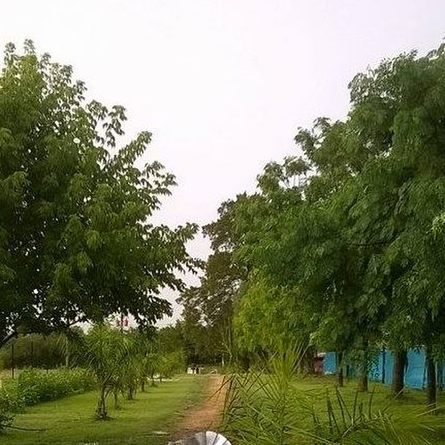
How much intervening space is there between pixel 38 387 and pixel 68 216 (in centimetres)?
1513

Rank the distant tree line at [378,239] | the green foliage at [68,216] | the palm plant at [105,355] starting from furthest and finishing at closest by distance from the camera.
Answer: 1. the palm plant at [105,355]
2. the green foliage at [68,216]
3. the distant tree line at [378,239]

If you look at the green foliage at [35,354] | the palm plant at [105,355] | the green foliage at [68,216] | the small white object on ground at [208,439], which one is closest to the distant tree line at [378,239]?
the green foliage at [68,216]

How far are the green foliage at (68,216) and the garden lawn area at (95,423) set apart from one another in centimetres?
218

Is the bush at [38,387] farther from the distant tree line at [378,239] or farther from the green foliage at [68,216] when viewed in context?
the distant tree line at [378,239]

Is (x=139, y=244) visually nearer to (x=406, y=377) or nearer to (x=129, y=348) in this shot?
(x=129, y=348)

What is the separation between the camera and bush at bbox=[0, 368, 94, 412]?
22.4 m

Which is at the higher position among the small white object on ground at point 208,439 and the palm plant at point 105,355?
the palm plant at point 105,355

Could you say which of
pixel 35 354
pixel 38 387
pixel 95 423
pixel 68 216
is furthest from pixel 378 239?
pixel 35 354

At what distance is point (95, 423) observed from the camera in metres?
17.3

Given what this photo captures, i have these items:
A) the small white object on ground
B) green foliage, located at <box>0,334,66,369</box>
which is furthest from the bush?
the small white object on ground

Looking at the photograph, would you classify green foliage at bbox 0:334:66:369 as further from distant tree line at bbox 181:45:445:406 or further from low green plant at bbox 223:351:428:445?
low green plant at bbox 223:351:428:445

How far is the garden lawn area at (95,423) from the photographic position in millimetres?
14141

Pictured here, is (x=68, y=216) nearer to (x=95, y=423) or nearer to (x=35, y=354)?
(x=95, y=423)

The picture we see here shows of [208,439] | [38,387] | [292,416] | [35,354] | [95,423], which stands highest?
[35,354]
